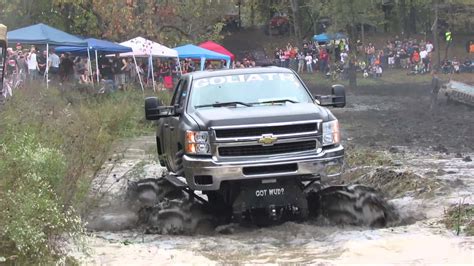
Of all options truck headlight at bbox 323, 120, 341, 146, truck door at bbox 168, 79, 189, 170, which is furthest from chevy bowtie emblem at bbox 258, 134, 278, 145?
truck door at bbox 168, 79, 189, 170

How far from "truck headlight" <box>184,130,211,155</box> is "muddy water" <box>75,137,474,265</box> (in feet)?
3.19

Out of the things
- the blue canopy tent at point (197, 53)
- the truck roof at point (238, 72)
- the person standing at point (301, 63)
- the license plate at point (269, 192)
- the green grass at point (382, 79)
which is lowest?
the green grass at point (382, 79)

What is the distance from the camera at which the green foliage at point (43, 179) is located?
6.41m

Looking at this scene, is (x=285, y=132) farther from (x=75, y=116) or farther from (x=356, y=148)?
(x=356, y=148)

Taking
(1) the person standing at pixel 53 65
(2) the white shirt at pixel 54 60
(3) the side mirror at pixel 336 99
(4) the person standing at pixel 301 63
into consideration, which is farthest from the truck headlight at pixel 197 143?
(4) the person standing at pixel 301 63

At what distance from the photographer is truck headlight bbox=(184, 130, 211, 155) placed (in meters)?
9.56

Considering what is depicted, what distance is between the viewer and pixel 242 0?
64.2 metres

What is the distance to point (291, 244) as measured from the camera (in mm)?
9258

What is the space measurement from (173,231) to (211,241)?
58 centimetres

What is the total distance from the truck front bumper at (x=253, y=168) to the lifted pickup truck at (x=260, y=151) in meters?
0.01

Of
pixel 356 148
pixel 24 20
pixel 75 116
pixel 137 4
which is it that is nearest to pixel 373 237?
pixel 75 116

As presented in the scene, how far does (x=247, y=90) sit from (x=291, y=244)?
7.80 ft

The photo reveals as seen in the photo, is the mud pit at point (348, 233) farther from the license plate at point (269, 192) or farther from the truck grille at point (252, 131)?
the truck grille at point (252, 131)

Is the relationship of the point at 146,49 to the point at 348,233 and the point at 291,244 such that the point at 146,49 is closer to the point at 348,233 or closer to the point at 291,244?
the point at 348,233
